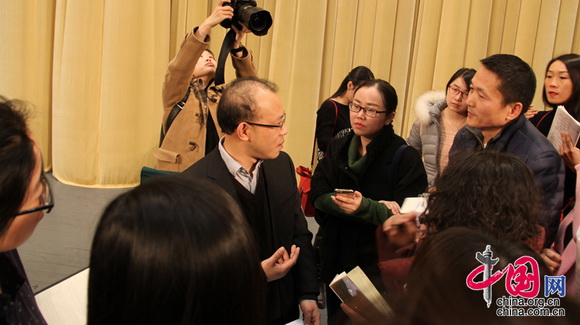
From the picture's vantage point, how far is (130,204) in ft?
2.53

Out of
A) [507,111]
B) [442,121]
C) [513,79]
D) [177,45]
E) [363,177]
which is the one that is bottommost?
[363,177]

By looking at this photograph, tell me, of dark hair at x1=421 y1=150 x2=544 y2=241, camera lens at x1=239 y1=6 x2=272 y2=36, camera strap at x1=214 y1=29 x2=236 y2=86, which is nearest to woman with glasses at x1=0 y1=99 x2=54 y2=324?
dark hair at x1=421 y1=150 x2=544 y2=241

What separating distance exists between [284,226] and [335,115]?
1.53 m

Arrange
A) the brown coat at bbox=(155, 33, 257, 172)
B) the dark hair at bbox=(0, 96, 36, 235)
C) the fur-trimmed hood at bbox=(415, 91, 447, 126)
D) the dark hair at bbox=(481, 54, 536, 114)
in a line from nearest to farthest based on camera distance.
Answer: the dark hair at bbox=(0, 96, 36, 235) < the dark hair at bbox=(481, 54, 536, 114) < the brown coat at bbox=(155, 33, 257, 172) < the fur-trimmed hood at bbox=(415, 91, 447, 126)

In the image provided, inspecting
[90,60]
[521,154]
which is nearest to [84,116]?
[90,60]

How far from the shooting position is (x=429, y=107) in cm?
296

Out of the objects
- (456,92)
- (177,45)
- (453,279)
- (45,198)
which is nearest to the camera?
(453,279)

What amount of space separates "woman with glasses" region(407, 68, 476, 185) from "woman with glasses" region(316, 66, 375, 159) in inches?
18.5

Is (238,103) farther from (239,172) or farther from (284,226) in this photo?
(284,226)

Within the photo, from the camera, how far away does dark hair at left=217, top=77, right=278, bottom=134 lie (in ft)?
5.85

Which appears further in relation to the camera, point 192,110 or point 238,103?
point 192,110

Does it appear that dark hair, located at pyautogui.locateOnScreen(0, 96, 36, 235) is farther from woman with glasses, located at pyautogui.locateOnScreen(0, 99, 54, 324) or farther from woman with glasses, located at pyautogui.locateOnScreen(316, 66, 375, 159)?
woman with glasses, located at pyautogui.locateOnScreen(316, 66, 375, 159)

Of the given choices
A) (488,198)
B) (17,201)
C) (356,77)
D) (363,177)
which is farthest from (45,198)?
(356,77)

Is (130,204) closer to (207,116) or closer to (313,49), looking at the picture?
(207,116)
